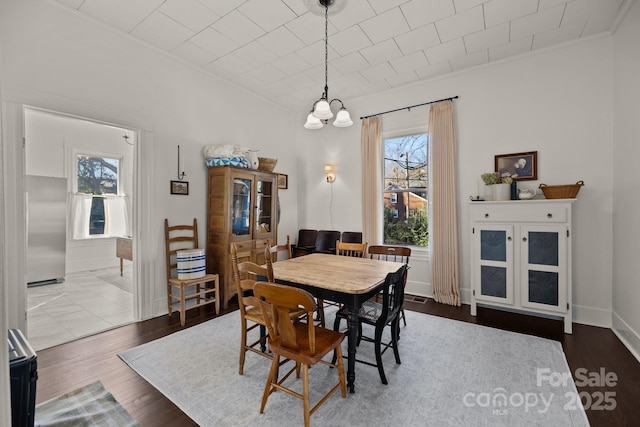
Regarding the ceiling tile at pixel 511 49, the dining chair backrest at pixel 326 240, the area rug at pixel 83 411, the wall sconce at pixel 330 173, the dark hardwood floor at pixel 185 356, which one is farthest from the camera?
the wall sconce at pixel 330 173

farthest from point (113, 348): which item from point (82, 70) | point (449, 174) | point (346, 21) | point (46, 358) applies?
point (449, 174)

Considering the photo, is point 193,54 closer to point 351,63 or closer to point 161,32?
point 161,32

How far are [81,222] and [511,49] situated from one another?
7.75 meters

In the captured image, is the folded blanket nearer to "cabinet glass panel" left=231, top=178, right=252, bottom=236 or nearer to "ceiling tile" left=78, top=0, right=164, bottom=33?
"cabinet glass panel" left=231, top=178, right=252, bottom=236

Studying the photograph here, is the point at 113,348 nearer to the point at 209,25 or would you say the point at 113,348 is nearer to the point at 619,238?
the point at 209,25

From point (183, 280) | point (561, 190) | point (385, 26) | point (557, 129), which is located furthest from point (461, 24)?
point (183, 280)

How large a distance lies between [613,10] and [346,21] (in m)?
2.54

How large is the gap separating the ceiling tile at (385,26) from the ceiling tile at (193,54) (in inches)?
75.7

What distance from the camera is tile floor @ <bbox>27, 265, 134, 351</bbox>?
299cm

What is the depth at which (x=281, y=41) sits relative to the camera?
10.8 feet

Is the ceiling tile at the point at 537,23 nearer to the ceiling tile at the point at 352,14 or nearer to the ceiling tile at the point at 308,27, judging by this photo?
the ceiling tile at the point at 352,14

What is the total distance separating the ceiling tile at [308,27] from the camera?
2905mm

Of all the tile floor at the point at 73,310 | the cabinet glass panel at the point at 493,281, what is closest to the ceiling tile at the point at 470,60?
the cabinet glass panel at the point at 493,281

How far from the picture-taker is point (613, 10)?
9.18 ft
